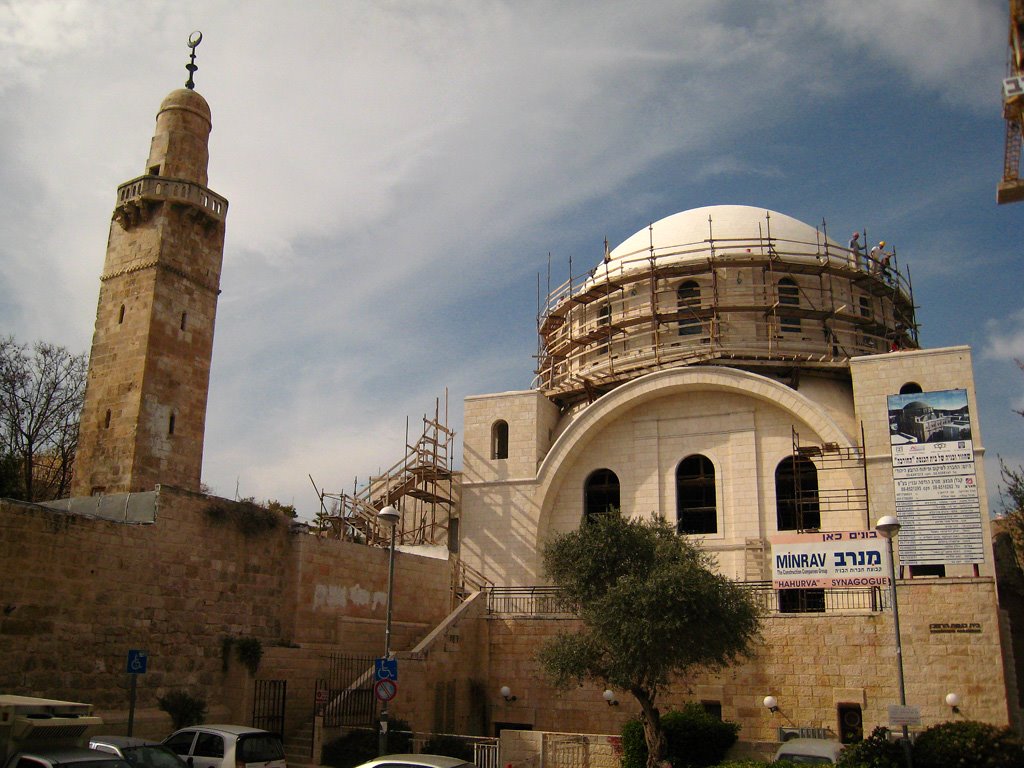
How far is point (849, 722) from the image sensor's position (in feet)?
60.6

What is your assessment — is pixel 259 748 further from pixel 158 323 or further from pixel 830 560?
pixel 830 560

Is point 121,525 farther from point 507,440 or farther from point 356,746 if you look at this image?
point 507,440

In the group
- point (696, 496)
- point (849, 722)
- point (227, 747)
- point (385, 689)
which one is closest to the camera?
point (227, 747)

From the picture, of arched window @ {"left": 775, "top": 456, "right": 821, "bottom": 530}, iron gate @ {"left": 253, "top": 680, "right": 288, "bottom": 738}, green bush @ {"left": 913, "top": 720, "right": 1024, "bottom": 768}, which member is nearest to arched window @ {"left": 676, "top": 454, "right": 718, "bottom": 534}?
arched window @ {"left": 775, "top": 456, "right": 821, "bottom": 530}

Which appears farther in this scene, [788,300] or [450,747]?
[788,300]

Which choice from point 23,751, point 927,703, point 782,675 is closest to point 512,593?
point 782,675

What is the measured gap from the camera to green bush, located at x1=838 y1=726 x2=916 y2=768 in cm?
1282

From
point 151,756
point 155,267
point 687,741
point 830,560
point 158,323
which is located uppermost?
point 155,267

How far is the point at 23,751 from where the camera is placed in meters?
10.0

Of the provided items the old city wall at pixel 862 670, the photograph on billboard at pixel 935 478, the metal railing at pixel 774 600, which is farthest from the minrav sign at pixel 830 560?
the photograph on billboard at pixel 935 478

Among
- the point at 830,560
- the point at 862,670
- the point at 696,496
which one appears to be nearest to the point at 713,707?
the point at 862,670

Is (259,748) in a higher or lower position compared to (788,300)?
lower

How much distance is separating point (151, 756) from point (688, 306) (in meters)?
20.2

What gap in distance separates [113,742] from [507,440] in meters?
16.4
